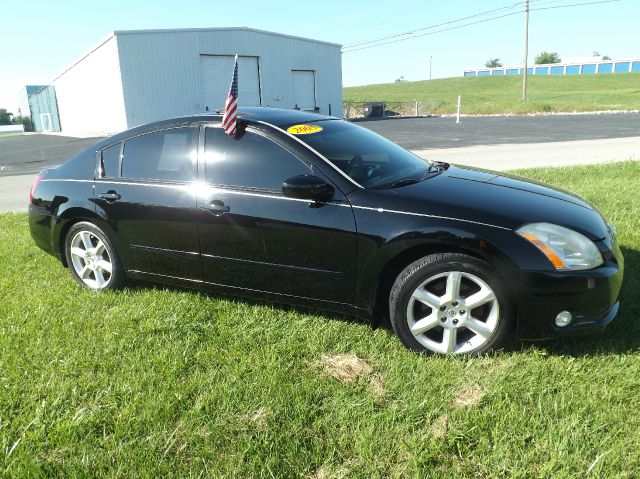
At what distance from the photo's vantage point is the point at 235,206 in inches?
137

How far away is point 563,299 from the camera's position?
2.81 meters

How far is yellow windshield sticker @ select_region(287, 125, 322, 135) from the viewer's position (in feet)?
11.7

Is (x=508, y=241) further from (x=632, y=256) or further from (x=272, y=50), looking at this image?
(x=272, y=50)

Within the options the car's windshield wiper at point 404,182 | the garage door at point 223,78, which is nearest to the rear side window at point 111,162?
the car's windshield wiper at point 404,182

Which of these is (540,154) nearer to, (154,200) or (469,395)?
(154,200)

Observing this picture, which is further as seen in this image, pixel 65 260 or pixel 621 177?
pixel 621 177

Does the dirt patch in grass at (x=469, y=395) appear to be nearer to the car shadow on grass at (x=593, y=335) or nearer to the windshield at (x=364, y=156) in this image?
the car shadow on grass at (x=593, y=335)

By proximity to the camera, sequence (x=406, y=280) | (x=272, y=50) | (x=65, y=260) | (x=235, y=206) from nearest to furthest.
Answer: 1. (x=406, y=280)
2. (x=235, y=206)
3. (x=65, y=260)
4. (x=272, y=50)

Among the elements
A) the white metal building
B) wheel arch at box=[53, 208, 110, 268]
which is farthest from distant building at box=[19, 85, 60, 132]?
wheel arch at box=[53, 208, 110, 268]

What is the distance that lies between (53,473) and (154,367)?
886 millimetres

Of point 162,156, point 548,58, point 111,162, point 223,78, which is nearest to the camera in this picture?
point 162,156

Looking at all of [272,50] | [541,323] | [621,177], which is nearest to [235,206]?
[541,323]

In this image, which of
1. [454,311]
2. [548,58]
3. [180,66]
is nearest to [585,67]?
[548,58]

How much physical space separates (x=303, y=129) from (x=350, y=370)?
67.9 inches
